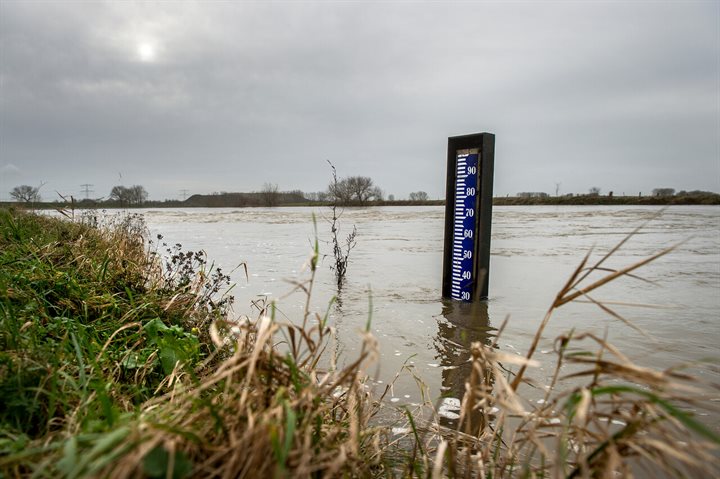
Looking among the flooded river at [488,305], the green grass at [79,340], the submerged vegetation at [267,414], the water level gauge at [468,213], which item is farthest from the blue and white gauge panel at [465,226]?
the green grass at [79,340]

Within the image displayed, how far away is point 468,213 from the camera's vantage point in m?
6.38

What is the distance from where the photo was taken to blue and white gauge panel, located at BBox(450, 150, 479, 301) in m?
6.33

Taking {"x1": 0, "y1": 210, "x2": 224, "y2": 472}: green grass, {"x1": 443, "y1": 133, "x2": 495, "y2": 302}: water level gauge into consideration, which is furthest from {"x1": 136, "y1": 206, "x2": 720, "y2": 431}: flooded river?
{"x1": 0, "y1": 210, "x2": 224, "y2": 472}: green grass

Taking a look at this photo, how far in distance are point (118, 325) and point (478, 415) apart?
8.68 ft

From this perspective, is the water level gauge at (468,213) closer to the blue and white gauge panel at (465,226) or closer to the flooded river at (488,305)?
the blue and white gauge panel at (465,226)

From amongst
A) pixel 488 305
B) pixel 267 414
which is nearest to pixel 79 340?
pixel 267 414

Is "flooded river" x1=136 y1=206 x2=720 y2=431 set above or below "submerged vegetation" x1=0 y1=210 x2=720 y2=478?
below

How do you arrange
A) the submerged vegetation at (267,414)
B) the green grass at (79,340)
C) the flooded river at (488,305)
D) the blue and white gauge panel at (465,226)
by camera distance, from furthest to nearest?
the blue and white gauge panel at (465,226) < the flooded river at (488,305) < the green grass at (79,340) < the submerged vegetation at (267,414)

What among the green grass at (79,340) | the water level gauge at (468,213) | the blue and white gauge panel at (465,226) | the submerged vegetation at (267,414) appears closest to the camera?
the submerged vegetation at (267,414)

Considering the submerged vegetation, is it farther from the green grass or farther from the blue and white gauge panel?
the blue and white gauge panel

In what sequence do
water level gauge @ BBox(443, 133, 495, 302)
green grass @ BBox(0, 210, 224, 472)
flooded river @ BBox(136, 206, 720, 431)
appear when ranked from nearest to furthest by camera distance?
1. green grass @ BBox(0, 210, 224, 472)
2. flooded river @ BBox(136, 206, 720, 431)
3. water level gauge @ BBox(443, 133, 495, 302)

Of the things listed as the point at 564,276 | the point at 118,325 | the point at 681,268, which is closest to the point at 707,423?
the point at 118,325

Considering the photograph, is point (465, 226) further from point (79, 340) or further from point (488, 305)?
point (79, 340)

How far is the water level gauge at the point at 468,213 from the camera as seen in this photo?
6.20 m
